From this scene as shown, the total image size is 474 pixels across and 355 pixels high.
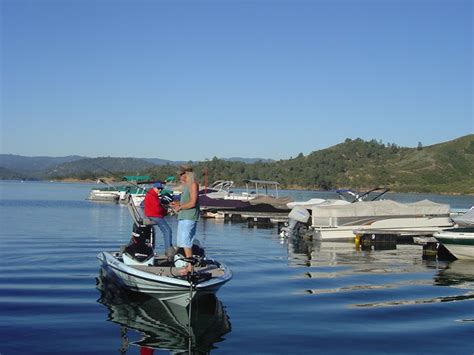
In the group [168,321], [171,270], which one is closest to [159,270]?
[171,270]

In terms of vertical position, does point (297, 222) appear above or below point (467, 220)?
below

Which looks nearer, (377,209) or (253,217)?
(377,209)

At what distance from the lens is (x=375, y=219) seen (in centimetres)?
3328

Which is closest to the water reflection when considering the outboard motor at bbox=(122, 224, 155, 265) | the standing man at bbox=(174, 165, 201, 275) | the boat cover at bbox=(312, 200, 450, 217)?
the boat cover at bbox=(312, 200, 450, 217)

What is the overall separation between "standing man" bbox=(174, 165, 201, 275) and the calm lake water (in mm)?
1468

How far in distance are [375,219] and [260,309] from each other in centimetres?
1958

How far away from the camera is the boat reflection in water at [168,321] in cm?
1198

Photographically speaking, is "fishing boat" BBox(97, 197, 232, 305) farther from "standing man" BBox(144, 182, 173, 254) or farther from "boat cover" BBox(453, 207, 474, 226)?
"boat cover" BBox(453, 207, 474, 226)

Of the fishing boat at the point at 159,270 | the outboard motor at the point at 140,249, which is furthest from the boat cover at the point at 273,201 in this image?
the outboard motor at the point at 140,249

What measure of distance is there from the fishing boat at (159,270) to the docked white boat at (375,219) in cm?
1625

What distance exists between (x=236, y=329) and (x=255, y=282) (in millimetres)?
5858

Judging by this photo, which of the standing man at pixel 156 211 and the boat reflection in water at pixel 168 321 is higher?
the standing man at pixel 156 211

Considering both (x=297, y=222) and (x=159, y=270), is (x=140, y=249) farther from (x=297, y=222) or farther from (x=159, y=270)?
(x=297, y=222)

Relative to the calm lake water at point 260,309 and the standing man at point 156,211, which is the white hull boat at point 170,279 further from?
the standing man at point 156,211
